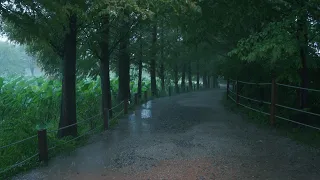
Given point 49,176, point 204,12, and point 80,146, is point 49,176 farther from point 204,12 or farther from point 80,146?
point 204,12

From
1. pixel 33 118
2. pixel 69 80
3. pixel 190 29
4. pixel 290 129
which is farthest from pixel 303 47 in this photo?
pixel 33 118

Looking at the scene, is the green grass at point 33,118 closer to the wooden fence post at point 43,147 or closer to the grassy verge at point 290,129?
the wooden fence post at point 43,147

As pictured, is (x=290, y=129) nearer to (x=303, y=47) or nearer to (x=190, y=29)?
(x=303, y=47)

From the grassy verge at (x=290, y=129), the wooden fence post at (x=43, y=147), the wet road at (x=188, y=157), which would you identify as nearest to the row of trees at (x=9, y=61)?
the grassy verge at (x=290, y=129)

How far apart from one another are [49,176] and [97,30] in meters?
8.06

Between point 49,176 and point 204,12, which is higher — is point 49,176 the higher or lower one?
the lower one

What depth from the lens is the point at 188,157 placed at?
7637mm

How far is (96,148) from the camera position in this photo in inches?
351

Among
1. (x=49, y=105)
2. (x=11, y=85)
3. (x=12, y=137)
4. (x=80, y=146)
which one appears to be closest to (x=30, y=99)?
(x=49, y=105)

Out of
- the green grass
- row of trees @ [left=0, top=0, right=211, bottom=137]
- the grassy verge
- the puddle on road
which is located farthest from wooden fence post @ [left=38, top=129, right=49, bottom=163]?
the grassy verge

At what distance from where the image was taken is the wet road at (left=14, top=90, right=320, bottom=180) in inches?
256

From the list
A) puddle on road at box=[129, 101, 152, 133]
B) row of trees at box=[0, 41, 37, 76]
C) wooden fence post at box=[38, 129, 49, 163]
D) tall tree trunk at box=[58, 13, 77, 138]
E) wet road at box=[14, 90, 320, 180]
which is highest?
row of trees at box=[0, 41, 37, 76]

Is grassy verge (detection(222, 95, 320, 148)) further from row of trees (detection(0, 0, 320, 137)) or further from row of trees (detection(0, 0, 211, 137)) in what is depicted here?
row of trees (detection(0, 0, 211, 137))

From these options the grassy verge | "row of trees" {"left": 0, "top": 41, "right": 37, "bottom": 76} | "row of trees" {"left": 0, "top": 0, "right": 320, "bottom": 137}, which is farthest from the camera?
"row of trees" {"left": 0, "top": 41, "right": 37, "bottom": 76}
